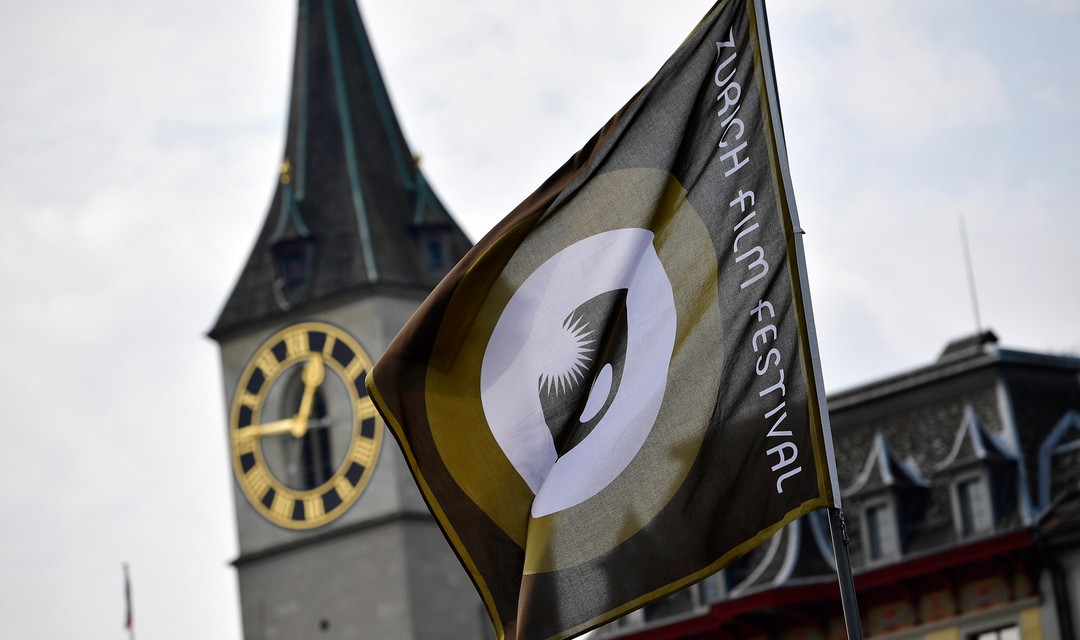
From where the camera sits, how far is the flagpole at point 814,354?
47.2ft

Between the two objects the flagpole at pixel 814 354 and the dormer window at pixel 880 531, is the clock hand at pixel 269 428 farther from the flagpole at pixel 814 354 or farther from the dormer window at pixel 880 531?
the flagpole at pixel 814 354

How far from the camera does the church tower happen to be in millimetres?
66938

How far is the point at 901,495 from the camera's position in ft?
150

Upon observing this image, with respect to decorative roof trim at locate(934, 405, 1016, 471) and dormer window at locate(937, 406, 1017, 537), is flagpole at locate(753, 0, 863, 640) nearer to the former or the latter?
dormer window at locate(937, 406, 1017, 537)

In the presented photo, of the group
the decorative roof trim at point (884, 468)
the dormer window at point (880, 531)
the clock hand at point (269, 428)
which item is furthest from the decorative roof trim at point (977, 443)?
the clock hand at point (269, 428)

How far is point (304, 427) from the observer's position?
224 feet

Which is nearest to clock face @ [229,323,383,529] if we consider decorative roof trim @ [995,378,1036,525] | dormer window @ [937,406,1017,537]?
dormer window @ [937,406,1017,537]

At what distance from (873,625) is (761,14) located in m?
31.0

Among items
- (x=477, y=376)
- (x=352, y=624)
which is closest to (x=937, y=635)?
(x=352, y=624)

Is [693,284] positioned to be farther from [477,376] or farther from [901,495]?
[901,495]

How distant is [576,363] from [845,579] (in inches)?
107

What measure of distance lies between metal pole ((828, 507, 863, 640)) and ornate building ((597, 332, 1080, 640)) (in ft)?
94.6

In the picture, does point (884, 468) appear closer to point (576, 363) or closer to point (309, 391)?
point (309, 391)

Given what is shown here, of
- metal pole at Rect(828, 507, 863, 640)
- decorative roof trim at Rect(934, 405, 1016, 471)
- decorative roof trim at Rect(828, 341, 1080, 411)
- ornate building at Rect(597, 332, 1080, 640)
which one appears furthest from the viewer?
decorative roof trim at Rect(828, 341, 1080, 411)
